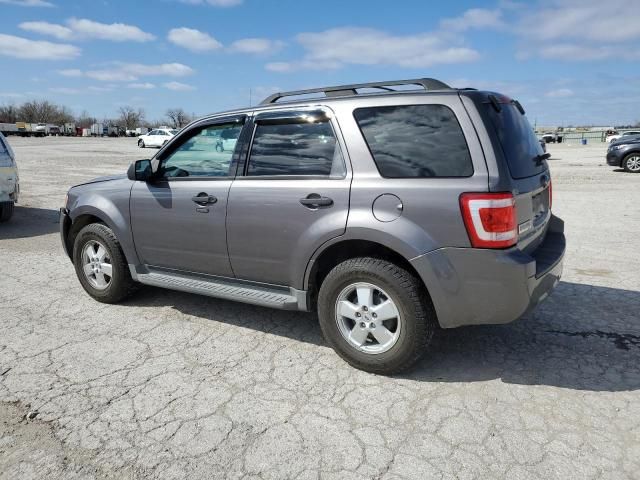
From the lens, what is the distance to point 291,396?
308 cm

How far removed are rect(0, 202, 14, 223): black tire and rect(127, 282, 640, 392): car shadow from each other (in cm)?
519

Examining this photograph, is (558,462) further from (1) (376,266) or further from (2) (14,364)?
(2) (14,364)

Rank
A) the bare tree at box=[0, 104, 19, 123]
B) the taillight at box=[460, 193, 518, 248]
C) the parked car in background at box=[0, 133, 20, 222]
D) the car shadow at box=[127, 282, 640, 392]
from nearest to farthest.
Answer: the taillight at box=[460, 193, 518, 248]
the car shadow at box=[127, 282, 640, 392]
the parked car in background at box=[0, 133, 20, 222]
the bare tree at box=[0, 104, 19, 123]

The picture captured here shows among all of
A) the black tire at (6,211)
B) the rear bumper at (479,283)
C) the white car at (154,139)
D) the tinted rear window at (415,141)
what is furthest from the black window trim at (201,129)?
the white car at (154,139)

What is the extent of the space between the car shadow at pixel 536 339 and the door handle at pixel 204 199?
109 cm

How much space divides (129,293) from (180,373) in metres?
1.65

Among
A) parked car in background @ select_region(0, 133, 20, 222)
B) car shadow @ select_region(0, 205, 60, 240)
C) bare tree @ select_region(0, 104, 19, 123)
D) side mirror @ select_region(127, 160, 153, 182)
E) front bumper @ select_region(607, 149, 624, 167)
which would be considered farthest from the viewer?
bare tree @ select_region(0, 104, 19, 123)

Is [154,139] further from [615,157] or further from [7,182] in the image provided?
[7,182]

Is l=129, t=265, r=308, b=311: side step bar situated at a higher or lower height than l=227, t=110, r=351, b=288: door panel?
lower

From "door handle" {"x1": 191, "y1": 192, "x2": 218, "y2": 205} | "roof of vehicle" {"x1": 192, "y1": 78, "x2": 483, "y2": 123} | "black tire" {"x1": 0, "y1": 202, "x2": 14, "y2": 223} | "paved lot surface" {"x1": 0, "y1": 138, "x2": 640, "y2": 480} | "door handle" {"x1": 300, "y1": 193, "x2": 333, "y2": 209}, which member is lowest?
"paved lot surface" {"x1": 0, "y1": 138, "x2": 640, "y2": 480}

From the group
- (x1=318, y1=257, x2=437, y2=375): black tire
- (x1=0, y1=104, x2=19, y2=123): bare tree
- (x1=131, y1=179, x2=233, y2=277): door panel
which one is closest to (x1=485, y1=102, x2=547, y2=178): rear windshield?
(x1=318, y1=257, x2=437, y2=375): black tire

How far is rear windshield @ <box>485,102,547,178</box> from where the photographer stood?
3.08 metres

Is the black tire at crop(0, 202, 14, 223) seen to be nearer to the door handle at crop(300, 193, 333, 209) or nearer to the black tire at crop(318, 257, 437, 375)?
the door handle at crop(300, 193, 333, 209)

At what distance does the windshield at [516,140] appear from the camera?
3084mm
